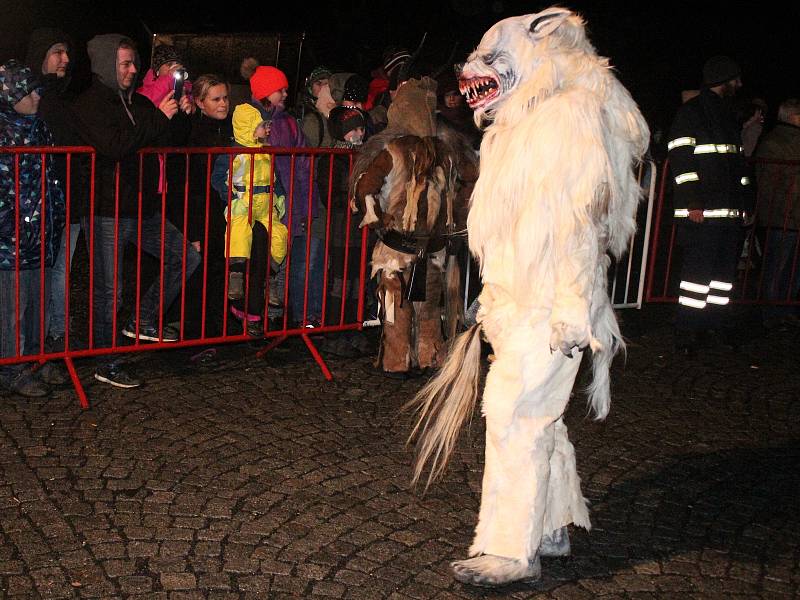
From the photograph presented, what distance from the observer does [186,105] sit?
7590 millimetres

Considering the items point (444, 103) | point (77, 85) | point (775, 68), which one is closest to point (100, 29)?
point (77, 85)

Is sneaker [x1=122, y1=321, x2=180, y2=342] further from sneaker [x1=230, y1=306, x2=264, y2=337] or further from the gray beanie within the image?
the gray beanie

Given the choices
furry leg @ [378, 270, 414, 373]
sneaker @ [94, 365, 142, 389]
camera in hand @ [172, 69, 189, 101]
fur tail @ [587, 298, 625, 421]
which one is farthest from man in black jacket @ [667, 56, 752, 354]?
sneaker @ [94, 365, 142, 389]

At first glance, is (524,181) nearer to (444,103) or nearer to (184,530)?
(184,530)

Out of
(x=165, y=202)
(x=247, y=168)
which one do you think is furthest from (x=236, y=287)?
(x=165, y=202)

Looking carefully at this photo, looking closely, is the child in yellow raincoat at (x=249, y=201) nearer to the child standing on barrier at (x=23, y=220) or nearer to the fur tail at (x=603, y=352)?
the child standing on barrier at (x=23, y=220)

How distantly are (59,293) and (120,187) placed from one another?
928 millimetres

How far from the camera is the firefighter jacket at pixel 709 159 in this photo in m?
7.95

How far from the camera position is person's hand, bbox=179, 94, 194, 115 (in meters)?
7.32

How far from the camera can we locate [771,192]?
9.26 metres

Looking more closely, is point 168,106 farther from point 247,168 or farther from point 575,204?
point 575,204

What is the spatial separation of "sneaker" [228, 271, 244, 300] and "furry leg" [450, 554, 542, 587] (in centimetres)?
386

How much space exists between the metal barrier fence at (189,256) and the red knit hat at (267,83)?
0.64m

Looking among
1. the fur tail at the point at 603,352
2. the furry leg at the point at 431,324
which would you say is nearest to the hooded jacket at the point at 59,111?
the furry leg at the point at 431,324
